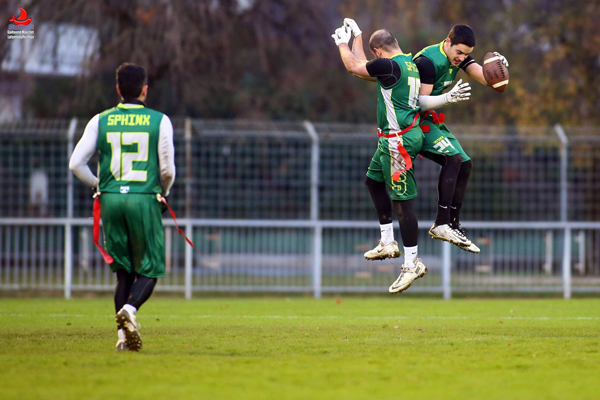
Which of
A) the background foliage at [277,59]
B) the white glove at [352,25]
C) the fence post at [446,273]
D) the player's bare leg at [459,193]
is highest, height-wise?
the background foliage at [277,59]

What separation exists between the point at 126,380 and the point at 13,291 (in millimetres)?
11537

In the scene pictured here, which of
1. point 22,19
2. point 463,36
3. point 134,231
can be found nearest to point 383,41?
point 463,36

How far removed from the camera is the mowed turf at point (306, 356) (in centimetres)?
511

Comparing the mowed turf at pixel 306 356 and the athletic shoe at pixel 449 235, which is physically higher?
the athletic shoe at pixel 449 235

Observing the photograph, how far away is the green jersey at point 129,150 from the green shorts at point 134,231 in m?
0.09

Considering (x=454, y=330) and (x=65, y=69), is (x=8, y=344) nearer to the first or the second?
(x=454, y=330)

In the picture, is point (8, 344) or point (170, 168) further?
point (8, 344)

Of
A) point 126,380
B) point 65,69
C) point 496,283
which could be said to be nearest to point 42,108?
point 65,69

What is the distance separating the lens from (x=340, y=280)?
15.4 m

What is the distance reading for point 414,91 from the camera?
8.09 meters

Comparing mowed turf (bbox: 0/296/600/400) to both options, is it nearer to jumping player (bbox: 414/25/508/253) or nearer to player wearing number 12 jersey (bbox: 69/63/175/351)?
player wearing number 12 jersey (bbox: 69/63/175/351)

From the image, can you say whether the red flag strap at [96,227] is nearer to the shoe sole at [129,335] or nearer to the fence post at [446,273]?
the shoe sole at [129,335]

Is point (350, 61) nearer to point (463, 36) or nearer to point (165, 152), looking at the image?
point (463, 36)

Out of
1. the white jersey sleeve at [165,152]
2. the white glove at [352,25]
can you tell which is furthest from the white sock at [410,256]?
the white jersey sleeve at [165,152]
